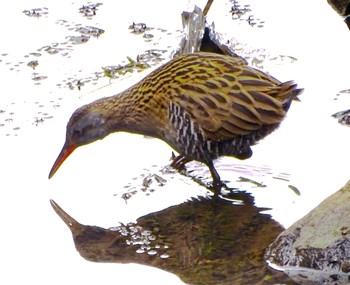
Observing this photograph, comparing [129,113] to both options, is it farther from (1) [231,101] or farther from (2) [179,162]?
(1) [231,101]

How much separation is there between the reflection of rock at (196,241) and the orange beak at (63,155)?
0.36 meters

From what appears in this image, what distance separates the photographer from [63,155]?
830 cm

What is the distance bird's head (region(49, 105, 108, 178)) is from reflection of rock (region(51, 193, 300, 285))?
54 centimetres

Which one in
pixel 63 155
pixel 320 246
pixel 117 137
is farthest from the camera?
pixel 117 137

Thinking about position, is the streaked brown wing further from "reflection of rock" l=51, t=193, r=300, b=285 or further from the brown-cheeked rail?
"reflection of rock" l=51, t=193, r=300, b=285

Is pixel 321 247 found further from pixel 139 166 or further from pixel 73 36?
pixel 73 36

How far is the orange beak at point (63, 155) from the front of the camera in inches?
324

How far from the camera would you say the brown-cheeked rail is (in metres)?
7.84

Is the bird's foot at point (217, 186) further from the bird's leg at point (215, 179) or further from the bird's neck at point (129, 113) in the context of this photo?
the bird's neck at point (129, 113)

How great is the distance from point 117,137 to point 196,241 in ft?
5.89

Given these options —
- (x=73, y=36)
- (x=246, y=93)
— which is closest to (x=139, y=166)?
(x=246, y=93)

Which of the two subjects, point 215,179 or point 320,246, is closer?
point 320,246

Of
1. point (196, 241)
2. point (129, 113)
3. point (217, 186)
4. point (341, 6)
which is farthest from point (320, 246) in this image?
point (341, 6)

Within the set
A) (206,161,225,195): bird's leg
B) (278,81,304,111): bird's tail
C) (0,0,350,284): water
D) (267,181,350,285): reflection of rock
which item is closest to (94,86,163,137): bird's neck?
(0,0,350,284): water
